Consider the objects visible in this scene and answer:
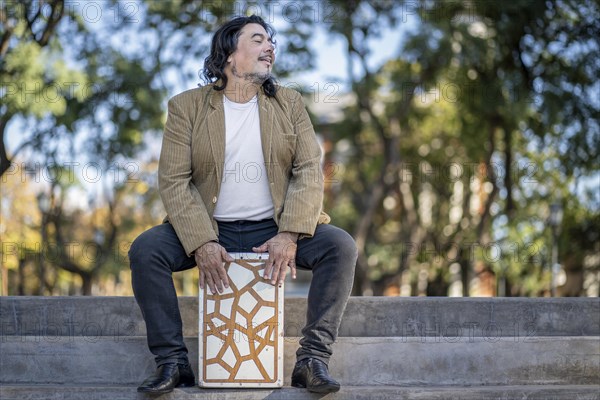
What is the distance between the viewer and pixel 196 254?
163 inches

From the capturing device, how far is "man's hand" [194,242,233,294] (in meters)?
4.05

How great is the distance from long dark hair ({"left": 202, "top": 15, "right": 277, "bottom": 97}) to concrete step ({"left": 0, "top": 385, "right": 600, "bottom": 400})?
5.42ft

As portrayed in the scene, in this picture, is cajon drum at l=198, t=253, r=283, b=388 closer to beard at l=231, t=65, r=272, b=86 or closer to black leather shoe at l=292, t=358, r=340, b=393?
black leather shoe at l=292, t=358, r=340, b=393

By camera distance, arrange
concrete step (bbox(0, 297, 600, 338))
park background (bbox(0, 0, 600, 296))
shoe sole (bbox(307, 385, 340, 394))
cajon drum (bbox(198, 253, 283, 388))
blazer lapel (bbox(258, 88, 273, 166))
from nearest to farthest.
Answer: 1. shoe sole (bbox(307, 385, 340, 394))
2. cajon drum (bbox(198, 253, 283, 388))
3. blazer lapel (bbox(258, 88, 273, 166))
4. concrete step (bbox(0, 297, 600, 338))
5. park background (bbox(0, 0, 600, 296))

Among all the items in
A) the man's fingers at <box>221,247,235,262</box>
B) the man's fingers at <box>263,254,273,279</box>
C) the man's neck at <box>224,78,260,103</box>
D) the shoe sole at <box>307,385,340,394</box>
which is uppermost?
the man's neck at <box>224,78,260,103</box>

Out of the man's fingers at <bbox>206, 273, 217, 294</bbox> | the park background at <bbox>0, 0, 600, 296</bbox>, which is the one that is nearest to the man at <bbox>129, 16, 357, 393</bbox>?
the man's fingers at <bbox>206, 273, 217, 294</bbox>

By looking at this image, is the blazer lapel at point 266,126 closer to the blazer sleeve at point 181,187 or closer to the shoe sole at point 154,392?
the blazer sleeve at point 181,187

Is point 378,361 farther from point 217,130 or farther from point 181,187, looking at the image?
point 217,130

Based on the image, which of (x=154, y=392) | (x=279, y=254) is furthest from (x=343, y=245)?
(x=154, y=392)

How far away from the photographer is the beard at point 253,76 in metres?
4.68

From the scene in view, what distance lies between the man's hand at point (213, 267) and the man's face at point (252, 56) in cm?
109

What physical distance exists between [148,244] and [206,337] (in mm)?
532

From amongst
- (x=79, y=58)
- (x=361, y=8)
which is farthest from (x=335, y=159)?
(x=79, y=58)

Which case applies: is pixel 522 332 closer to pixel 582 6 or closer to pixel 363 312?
pixel 363 312
